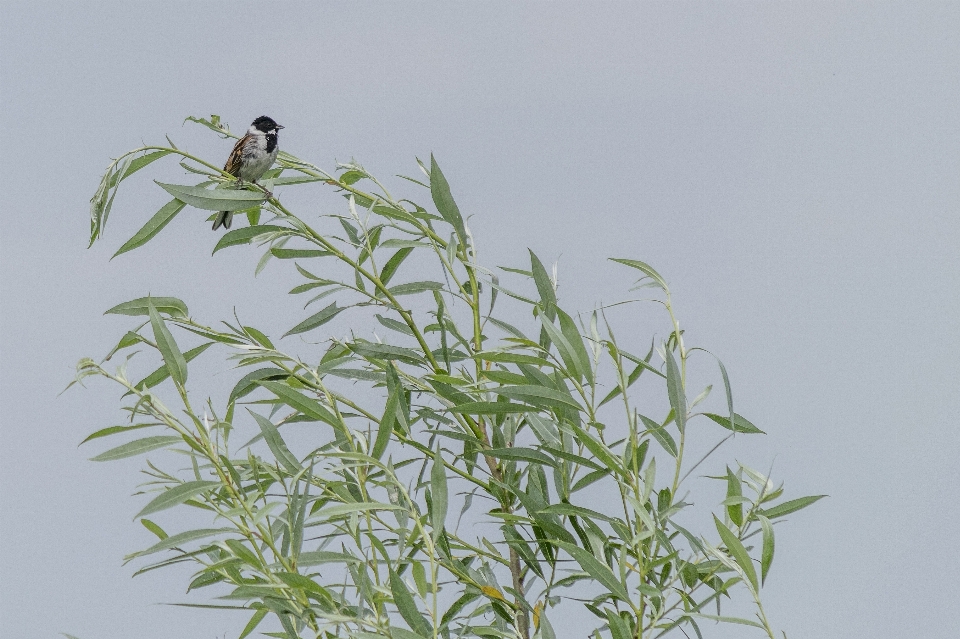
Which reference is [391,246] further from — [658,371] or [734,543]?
[734,543]

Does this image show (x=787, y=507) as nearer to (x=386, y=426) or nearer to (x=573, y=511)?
(x=573, y=511)

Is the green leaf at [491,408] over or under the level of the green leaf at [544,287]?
under

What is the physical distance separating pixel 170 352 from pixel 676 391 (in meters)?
0.70

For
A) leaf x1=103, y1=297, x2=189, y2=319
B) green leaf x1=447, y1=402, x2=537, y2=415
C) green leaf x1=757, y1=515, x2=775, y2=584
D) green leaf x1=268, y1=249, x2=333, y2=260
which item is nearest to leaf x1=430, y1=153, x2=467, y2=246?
green leaf x1=268, y1=249, x2=333, y2=260

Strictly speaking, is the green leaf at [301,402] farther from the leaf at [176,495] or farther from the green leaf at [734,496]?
the green leaf at [734,496]

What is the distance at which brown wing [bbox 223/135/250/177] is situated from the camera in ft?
7.79

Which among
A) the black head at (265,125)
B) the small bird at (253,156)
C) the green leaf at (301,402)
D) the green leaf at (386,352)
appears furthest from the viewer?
the black head at (265,125)

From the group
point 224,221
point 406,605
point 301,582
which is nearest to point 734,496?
point 406,605

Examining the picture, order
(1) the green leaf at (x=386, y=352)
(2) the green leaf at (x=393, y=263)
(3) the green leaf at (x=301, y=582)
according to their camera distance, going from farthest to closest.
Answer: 1. (2) the green leaf at (x=393, y=263)
2. (1) the green leaf at (x=386, y=352)
3. (3) the green leaf at (x=301, y=582)

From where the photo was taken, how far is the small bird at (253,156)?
198 cm

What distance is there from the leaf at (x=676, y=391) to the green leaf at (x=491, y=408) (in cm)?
20

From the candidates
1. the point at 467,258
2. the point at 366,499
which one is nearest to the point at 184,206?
the point at 467,258

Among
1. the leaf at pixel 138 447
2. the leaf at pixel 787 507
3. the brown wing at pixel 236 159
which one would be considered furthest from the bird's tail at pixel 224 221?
the leaf at pixel 787 507

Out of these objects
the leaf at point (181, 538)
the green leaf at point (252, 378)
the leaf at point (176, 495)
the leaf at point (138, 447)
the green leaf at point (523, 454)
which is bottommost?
the leaf at point (181, 538)
